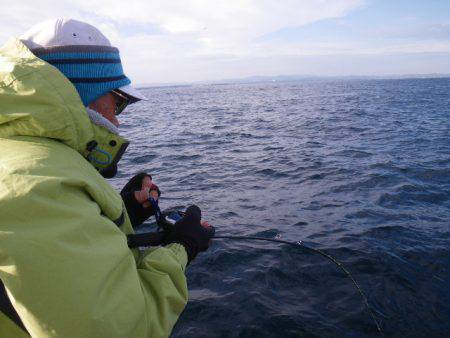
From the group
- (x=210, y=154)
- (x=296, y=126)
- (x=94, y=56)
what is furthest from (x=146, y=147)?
(x=94, y=56)

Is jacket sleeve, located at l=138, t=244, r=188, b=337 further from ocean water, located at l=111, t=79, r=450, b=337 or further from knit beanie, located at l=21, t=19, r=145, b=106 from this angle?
ocean water, located at l=111, t=79, r=450, b=337

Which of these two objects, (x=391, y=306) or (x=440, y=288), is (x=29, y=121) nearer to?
(x=391, y=306)

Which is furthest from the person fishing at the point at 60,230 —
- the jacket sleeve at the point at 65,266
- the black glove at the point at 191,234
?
the black glove at the point at 191,234

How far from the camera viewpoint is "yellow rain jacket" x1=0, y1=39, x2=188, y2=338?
1361 millimetres

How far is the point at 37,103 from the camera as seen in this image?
162 centimetres

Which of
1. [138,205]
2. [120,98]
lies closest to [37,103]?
[120,98]

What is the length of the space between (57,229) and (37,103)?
63cm

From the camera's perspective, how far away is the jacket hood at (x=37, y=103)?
1.59 metres

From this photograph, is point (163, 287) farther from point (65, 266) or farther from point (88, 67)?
point (88, 67)

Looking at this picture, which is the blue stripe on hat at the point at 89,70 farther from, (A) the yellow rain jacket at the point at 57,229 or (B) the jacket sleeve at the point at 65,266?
(B) the jacket sleeve at the point at 65,266

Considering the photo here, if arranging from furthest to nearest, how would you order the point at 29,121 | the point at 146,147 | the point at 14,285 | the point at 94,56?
the point at 146,147
the point at 94,56
the point at 29,121
the point at 14,285

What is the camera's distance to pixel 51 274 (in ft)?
4.52

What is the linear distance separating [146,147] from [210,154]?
393 cm

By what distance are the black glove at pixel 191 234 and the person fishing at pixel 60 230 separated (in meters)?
0.24
